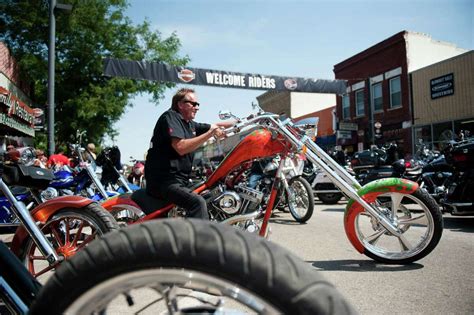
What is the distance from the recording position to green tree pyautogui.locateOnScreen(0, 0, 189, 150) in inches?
764

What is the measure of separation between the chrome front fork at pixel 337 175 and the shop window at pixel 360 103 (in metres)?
21.8

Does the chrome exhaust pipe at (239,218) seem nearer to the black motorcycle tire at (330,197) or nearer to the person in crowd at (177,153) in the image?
the person in crowd at (177,153)

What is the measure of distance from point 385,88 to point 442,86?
12.8 feet

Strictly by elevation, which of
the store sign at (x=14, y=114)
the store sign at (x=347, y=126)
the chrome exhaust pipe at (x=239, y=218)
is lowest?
the chrome exhaust pipe at (x=239, y=218)

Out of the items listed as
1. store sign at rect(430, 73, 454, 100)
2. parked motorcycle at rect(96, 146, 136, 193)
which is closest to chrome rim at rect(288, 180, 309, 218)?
parked motorcycle at rect(96, 146, 136, 193)

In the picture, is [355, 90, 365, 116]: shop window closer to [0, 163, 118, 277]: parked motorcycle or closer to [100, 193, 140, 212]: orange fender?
[100, 193, 140, 212]: orange fender

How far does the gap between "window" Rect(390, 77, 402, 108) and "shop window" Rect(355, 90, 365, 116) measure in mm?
2570

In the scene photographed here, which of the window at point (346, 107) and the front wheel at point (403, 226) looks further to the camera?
the window at point (346, 107)

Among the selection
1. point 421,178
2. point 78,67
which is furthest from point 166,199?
point 78,67

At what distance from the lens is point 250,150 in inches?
139

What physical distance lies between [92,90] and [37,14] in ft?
16.7

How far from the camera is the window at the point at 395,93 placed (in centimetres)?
2109

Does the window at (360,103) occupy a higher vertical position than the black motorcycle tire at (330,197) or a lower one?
higher

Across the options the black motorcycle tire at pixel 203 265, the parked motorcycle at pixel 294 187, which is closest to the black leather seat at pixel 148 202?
the black motorcycle tire at pixel 203 265
